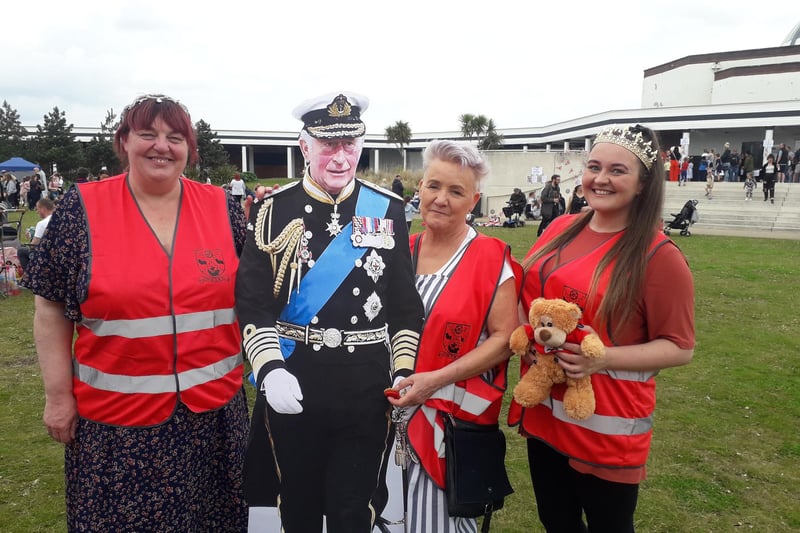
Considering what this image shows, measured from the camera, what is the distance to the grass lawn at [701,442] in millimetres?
4137

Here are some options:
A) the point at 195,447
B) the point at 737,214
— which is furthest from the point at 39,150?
the point at 195,447

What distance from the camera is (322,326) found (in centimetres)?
232

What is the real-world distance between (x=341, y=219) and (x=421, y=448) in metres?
1.22

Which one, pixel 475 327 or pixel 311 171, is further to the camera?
pixel 475 327

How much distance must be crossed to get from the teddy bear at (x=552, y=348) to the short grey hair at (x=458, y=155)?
2.31 feet

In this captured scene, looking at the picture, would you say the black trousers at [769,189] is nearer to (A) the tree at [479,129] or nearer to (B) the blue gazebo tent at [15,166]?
(A) the tree at [479,129]

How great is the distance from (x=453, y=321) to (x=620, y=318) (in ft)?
2.46

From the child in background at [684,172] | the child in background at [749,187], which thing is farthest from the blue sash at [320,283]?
the child in background at [684,172]

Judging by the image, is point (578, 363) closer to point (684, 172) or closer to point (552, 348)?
point (552, 348)

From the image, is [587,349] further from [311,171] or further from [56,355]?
[56,355]

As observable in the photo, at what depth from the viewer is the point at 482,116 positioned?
49750 millimetres

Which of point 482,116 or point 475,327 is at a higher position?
point 482,116

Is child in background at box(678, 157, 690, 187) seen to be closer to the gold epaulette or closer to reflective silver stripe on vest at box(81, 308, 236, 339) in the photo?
the gold epaulette

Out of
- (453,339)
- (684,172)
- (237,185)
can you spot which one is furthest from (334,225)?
(684,172)
